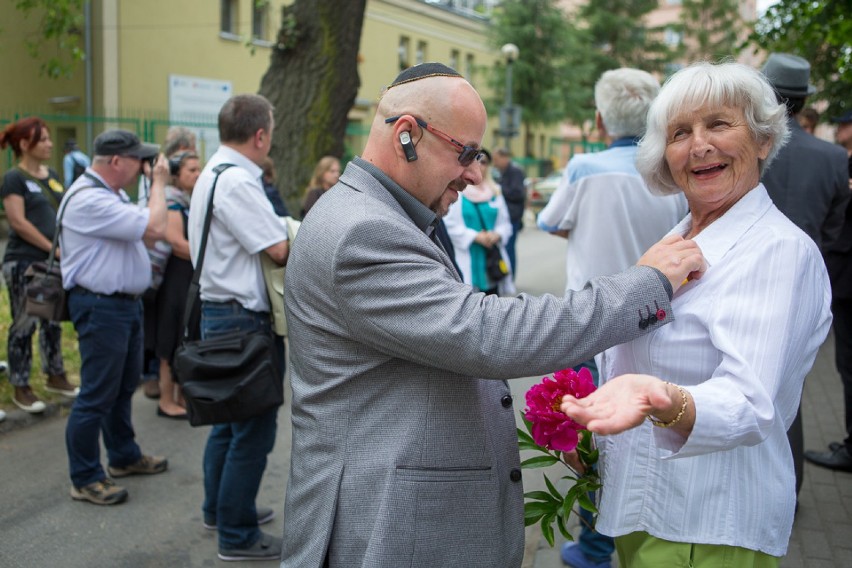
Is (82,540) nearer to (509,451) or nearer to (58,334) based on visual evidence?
(58,334)

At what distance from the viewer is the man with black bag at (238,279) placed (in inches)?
151

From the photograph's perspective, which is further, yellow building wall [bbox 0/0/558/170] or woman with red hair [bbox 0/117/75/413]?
yellow building wall [bbox 0/0/558/170]

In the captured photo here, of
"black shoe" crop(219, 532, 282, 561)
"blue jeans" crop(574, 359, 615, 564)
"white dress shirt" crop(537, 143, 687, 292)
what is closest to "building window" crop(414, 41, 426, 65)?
"white dress shirt" crop(537, 143, 687, 292)

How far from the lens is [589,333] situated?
1689 mm

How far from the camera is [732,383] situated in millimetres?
1679

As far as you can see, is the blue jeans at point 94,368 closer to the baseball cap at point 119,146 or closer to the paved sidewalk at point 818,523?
the baseball cap at point 119,146

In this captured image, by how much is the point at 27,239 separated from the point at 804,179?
517 centimetres

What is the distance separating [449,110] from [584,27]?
1669 inches

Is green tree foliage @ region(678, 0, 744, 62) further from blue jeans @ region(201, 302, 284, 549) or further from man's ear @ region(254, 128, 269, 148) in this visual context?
blue jeans @ region(201, 302, 284, 549)

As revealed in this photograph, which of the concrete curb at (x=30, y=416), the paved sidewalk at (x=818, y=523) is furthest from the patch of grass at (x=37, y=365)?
the paved sidewalk at (x=818, y=523)

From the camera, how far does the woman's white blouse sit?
168 cm

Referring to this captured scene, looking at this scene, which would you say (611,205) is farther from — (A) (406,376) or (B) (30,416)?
(B) (30,416)

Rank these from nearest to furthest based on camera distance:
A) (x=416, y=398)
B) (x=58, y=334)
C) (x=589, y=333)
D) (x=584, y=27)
A: (x=589, y=333), (x=416, y=398), (x=58, y=334), (x=584, y=27)

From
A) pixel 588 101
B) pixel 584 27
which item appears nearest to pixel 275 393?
pixel 588 101
